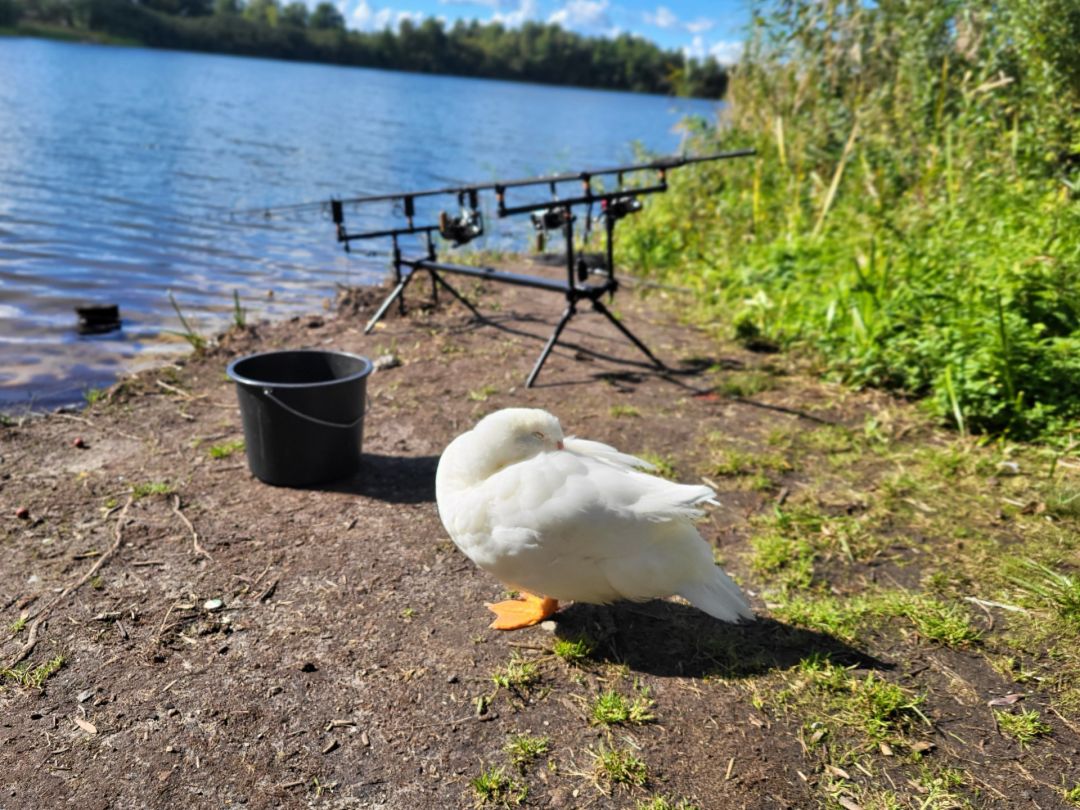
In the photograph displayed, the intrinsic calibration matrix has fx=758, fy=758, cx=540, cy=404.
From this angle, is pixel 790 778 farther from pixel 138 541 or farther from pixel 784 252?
pixel 784 252

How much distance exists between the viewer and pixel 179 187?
1473 cm

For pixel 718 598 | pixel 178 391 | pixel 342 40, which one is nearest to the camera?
pixel 718 598

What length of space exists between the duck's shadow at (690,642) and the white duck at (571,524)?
6.0 inches

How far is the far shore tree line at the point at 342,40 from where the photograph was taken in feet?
203

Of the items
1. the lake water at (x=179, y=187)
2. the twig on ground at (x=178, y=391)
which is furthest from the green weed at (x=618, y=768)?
the lake water at (x=179, y=187)

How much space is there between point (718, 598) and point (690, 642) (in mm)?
312

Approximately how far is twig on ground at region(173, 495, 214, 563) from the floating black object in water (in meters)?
4.35

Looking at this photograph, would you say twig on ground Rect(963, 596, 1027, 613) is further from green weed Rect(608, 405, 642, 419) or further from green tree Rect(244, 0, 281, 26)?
green tree Rect(244, 0, 281, 26)

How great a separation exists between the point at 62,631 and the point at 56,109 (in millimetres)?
24378

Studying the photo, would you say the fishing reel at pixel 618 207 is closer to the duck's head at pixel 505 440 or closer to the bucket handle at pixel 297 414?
the bucket handle at pixel 297 414

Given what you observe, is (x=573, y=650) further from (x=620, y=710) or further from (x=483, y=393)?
(x=483, y=393)

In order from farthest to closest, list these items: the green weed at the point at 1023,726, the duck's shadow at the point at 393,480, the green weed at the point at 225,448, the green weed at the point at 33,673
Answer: the green weed at the point at 225,448, the duck's shadow at the point at 393,480, the green weed at the point at 33,673, the green weed at the point at 1023,726

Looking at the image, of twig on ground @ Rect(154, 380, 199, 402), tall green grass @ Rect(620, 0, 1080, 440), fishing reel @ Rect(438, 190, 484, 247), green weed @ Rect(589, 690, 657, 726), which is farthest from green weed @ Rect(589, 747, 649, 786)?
fishing reel @ Rect(438, 190, 484, 247)

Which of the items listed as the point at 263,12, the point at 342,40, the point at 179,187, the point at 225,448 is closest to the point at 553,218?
the point at 225,448
